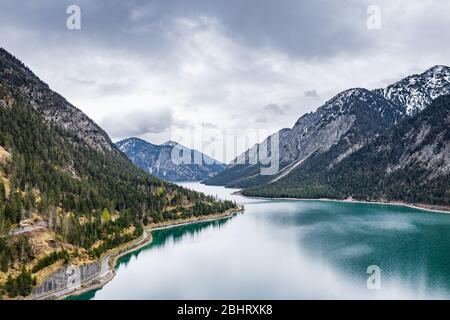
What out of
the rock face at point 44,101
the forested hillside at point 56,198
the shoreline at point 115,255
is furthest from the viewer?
the rock face at point 44,101

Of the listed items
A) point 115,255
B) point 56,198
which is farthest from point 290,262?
point 56,198

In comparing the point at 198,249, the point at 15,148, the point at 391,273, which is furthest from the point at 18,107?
the point at 391,273

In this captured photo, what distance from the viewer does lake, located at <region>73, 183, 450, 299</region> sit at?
5456 centimetres

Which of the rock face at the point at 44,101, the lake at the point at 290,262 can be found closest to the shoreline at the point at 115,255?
the lake at the point at 290,262

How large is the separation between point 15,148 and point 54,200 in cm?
2540

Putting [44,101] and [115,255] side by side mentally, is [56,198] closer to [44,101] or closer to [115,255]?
[115,255]

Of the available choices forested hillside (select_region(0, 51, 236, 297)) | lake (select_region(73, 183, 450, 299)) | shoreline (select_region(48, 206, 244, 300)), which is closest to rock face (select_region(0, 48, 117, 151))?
forested hillside (select_region(0, 51, 236, 297))

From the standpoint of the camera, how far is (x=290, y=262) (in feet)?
243

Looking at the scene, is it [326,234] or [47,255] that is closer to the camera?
[47,255]

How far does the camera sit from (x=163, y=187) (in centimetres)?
15725

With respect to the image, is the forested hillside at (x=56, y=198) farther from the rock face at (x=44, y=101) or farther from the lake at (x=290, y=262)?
the lake at (x=290, y=262)

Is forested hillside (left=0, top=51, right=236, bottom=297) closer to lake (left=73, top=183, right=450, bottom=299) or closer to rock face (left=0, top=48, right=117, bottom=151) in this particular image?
rock face (left=0, top=48, right=117, bottom=151)

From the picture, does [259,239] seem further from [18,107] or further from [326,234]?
[18,107]

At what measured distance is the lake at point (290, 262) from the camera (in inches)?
2148
